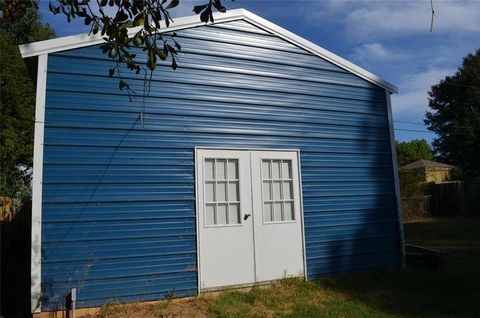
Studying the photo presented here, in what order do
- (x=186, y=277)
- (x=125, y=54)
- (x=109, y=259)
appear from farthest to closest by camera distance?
(x=186, y=277) < (x=109, y=259) < (x=125, y=54)

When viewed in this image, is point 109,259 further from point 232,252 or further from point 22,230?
point 22,230

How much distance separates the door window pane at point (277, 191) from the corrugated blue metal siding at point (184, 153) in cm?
31

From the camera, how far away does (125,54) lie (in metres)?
3.69

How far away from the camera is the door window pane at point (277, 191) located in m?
7.95

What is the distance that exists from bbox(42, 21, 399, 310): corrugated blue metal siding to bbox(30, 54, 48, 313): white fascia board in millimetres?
78

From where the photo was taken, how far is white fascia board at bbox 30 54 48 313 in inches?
Result: 245

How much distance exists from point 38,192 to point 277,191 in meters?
3.74

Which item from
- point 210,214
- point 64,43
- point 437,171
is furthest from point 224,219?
point 437,171

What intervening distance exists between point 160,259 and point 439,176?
33728 millimetres

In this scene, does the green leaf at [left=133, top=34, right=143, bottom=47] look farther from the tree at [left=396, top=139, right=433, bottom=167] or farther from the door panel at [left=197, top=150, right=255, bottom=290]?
the tree at [left=396, top=139, right=433, bottom=167]

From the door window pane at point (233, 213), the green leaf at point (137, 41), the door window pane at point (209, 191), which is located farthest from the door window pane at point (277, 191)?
the green leaf at point (137, 41)

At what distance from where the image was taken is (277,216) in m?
7.99

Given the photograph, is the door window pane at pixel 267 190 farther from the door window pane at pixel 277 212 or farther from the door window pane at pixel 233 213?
the door window pane at pixel 233 213

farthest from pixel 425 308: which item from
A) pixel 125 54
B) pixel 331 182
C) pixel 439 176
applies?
pixel 439 176
